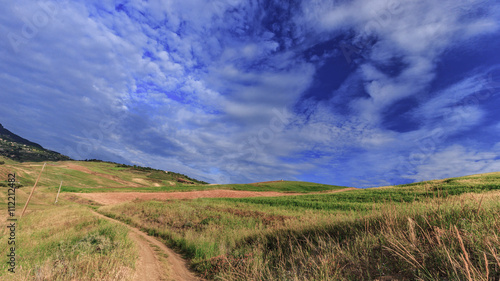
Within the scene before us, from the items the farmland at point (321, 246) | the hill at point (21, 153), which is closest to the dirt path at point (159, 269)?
the farmland at point (321, 246)

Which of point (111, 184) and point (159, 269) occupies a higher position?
point (159, 269)

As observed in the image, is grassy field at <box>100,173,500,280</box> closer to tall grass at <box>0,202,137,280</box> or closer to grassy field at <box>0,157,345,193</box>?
tall grass at <box>0,202,137,280</box>

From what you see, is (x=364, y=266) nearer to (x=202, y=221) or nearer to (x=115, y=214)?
(x=202, y=221)

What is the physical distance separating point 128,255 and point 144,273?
3.84ft

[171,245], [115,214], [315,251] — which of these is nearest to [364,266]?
[315,251]

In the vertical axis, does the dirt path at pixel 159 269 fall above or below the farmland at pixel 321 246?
below

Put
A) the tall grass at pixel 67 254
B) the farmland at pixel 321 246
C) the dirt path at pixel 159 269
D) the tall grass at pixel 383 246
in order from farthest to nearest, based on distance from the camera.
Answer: the dirt path at pixel 159 269 → the tall grass at pixel 67 254 → the farmland at pixel 321 246 → the tall grass at pixel 383 246

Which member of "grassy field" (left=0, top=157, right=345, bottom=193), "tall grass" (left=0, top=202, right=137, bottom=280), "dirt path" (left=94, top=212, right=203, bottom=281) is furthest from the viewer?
"grassy field" (left=0, top=157, right=345, bottom=193)

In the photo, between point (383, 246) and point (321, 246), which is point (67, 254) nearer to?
point (321, 246)

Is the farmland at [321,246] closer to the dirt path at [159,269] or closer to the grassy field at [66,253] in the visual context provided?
the grassy field at [66,253]

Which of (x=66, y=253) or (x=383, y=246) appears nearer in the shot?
(x=383, y=246)

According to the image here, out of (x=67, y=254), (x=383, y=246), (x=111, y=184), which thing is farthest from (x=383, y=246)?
(x=111, y=184)

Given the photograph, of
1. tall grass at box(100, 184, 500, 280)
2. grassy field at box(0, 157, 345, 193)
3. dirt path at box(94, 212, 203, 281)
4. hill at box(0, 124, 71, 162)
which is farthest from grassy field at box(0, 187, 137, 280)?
hill at box(0, 124, 71, 162)

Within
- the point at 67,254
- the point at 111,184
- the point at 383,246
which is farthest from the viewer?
the point at 111,184
